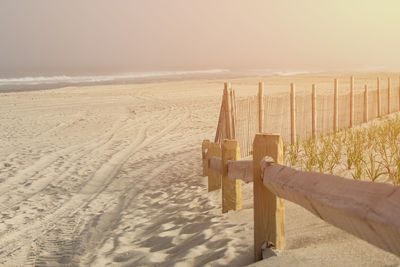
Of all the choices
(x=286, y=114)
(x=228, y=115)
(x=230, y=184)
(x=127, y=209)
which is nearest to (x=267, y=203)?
(x=230, y=184)

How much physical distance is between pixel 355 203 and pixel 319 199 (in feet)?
0.87

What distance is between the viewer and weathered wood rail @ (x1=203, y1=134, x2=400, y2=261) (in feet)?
4.44

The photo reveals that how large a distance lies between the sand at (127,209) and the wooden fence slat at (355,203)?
0.82 m

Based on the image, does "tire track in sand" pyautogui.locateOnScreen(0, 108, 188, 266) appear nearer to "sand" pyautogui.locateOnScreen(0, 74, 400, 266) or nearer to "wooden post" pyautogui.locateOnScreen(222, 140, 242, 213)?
"sand" pyautogui.locateOnScreen(0, 74, 400, 266)

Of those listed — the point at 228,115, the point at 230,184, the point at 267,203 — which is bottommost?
the point at 230,184

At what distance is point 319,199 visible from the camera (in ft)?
5.75

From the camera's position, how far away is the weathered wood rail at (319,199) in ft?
4.44

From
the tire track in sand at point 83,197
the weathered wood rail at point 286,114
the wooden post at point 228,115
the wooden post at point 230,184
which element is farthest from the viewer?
the weathered wood rail at point 286,114

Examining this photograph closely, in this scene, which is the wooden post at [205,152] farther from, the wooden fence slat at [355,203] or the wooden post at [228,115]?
the wooden fence slat at [355,203]

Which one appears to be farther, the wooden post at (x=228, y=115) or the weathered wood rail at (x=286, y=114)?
the weathered wood rail at (x=286, y=114)

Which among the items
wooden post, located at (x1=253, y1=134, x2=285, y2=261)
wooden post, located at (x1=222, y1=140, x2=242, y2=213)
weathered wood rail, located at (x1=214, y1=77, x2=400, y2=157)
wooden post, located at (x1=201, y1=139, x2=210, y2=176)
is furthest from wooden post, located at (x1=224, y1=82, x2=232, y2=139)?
wooden post, located at (x1=253, y1=134, x2=285, y2=261)

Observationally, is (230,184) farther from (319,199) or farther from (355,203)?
(355,203)

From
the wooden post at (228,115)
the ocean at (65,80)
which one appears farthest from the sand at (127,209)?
the ocean at (65,80)

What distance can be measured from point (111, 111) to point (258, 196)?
1388cm
